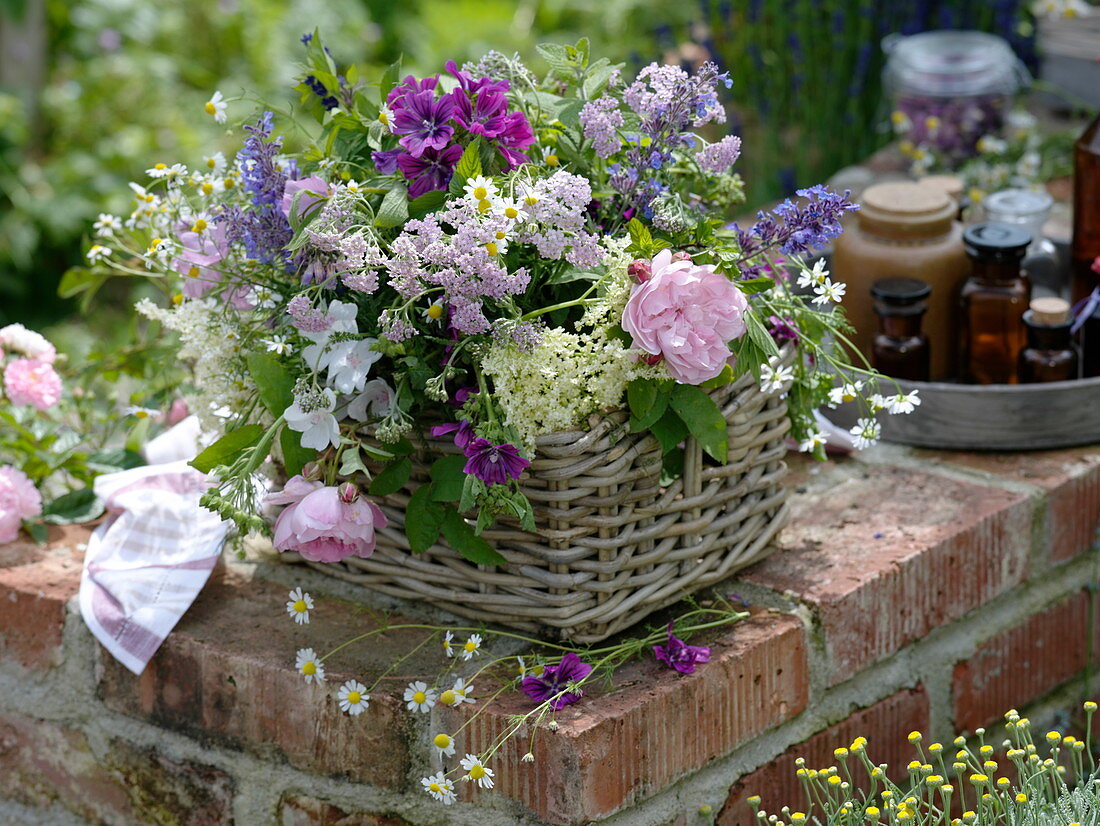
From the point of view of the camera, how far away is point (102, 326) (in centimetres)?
402

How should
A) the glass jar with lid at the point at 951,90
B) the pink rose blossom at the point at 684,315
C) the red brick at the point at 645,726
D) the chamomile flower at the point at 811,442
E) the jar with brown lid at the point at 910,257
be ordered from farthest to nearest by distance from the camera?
the glass jar with lid at the point at 951,90 → the jar with brown lid at the point at 910,257 → the chamomile flower at the point at 811,442 → the red brick at the point at 645,726 → the pink rose blossom at the point at 684,315

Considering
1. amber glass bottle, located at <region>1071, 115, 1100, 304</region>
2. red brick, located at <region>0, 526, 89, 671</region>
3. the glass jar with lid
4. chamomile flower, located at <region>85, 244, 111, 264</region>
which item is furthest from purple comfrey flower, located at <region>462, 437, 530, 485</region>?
the glass jar with lid

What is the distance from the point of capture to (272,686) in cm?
137

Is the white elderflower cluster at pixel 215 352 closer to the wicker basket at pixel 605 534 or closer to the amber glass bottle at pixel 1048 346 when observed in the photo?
the wicker basket at pixel 605 534

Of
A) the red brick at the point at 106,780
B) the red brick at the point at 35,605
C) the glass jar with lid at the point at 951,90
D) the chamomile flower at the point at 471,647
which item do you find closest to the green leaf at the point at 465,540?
the chamomile flower at the point at 471,647

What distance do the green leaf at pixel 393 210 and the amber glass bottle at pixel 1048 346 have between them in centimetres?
90

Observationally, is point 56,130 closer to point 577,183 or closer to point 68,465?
point 68,465

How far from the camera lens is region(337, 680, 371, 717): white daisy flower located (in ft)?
4.16

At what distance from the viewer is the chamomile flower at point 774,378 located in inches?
51.3

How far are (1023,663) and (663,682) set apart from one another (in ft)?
2.12

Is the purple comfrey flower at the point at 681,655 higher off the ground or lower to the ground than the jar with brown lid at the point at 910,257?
lower

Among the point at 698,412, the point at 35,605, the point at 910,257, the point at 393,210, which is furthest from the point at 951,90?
the point at 35,605

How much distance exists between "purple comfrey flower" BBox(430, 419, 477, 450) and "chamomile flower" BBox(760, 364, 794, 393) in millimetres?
318

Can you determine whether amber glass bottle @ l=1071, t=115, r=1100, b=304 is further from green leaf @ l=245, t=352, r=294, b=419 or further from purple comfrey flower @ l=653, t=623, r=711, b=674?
green leaf @ l=245, t=352, r=294, b=419
